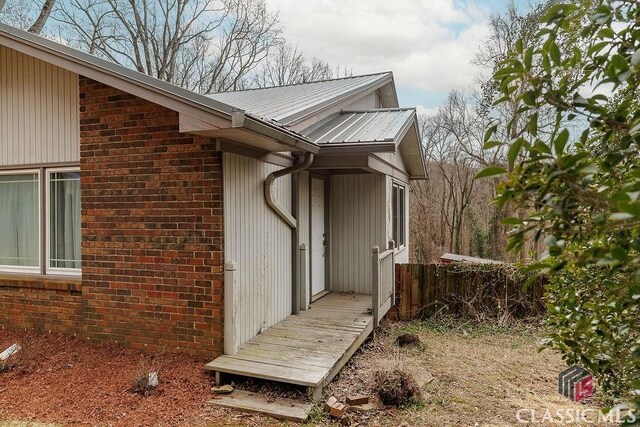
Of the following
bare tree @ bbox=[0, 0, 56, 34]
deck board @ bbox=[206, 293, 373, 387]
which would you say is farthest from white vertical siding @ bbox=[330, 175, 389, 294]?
bare tree @ bbox=[0, 0, 56, 34]

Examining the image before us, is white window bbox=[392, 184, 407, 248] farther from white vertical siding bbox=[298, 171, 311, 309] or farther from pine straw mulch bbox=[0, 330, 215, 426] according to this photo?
pine straw mulch bbox=[0, 330, 215, 426]

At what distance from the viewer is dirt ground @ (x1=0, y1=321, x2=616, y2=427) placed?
393 cm

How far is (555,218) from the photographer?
52.5 inches

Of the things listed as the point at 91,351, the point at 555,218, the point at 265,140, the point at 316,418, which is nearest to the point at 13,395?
the point at 91,351

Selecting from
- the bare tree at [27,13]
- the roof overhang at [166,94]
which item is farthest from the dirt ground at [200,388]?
the bare tree at [27,13]

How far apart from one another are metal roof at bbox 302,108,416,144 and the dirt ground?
3265mm

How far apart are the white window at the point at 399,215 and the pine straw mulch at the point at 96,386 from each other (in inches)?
234

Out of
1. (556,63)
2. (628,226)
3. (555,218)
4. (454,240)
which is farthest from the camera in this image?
(454,240)

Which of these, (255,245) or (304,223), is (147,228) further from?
(304,223)

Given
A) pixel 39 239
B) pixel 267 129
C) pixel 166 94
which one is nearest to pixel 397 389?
pixel 267 129

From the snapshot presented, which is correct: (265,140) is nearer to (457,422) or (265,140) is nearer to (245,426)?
(245,426)

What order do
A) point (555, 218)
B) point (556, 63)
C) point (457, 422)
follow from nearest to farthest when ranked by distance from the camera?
1. point (555, 218)
2. point (556, 63)
3. point (457, 422)

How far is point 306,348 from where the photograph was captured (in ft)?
16.7

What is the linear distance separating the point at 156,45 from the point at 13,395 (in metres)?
19.3
